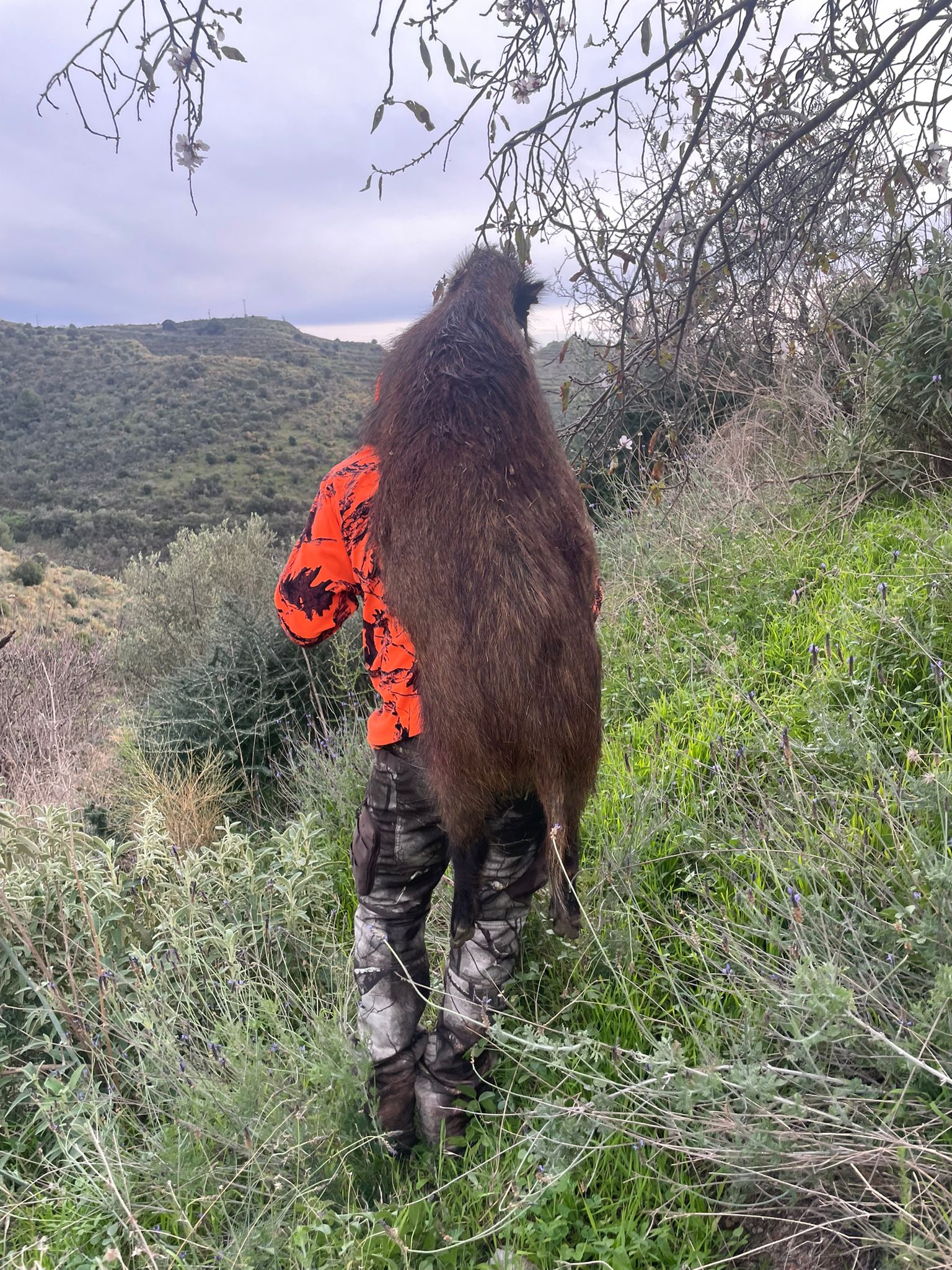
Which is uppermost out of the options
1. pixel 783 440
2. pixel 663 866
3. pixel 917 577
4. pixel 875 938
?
pixel 783 440

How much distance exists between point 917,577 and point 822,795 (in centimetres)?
125

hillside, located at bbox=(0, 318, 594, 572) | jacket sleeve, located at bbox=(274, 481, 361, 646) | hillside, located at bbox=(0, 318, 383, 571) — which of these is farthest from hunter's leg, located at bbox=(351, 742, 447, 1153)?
hillside, located at bbox=(0, 318, 383, 571)

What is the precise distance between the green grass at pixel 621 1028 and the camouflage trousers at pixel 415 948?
11 cm

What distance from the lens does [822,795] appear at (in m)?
2.11

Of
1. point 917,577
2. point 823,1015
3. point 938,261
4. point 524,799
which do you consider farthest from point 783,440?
point 823,1015

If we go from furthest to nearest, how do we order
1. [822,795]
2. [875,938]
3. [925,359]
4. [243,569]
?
[243,569] → [925,359] → [822,795] → [875,938]

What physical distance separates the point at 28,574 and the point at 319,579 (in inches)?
953

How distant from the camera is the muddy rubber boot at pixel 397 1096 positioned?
6.73 feet

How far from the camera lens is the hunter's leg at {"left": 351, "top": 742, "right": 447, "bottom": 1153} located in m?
2.00

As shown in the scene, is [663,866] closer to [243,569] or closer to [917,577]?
[917,577]

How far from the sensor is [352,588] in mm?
1937

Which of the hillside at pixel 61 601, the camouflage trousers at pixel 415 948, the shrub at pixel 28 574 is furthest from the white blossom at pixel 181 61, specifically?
the shrub at pixel 28 574

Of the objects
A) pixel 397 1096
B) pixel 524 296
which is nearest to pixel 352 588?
pixel 524 296

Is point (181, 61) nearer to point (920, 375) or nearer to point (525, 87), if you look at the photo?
point (525, 87)
